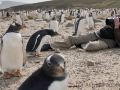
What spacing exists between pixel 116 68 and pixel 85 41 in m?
2.27

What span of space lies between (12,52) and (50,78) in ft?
6.80

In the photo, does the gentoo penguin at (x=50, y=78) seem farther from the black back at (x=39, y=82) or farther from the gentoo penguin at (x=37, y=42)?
the gentoo penguin at (x=37, y=42)

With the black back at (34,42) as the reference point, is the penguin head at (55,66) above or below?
above

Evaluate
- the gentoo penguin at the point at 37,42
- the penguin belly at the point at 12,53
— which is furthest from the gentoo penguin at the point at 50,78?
the gentoo penguin at the point at 37,42

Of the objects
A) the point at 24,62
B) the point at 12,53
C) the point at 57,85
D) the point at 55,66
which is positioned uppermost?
the point at 55,66

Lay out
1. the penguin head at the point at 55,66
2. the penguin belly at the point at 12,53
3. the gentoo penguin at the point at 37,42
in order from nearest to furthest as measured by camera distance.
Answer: the penguin head at the point at 55,66 → the penguin belly at the point at 12,53 → the gentoo penguin at the point at 37,42

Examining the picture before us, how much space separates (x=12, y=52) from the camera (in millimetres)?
4570

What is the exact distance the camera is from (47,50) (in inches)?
289

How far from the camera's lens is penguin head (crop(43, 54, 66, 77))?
101 inches

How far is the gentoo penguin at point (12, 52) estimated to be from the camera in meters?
4.48

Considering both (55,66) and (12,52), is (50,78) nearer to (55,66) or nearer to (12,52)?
(55,66)

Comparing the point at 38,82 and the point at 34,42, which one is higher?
the point at 38,82

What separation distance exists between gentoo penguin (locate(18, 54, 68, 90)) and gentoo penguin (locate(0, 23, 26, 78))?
190 centimetres

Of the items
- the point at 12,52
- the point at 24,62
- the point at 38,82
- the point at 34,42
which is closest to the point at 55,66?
the point at 38,82
